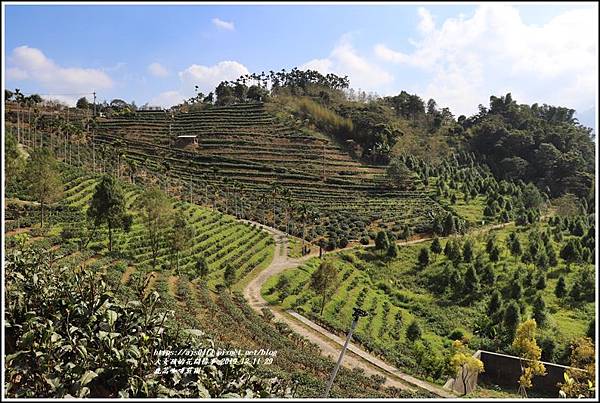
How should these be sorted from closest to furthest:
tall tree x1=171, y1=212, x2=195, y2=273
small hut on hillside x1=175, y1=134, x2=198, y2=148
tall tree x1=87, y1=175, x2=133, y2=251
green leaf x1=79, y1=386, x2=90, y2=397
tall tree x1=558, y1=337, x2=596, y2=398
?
green leaf x1=79, y1=386, x2=90, y2=397 → tall tree x1=558, y1=337, x2=596, y2=398 → tall tree x1=87, y1=175, x2=133, y2=251 → tall tree x1=171, y1=212, x2=195, y2=273 → small hut on hillside x1=175, y1=134, x2=198, y2=148

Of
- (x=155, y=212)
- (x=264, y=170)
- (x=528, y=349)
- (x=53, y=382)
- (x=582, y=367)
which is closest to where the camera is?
(x=53, y=382)

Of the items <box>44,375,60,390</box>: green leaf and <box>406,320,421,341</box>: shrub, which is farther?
<box>406,320,421,341</box>: shrub

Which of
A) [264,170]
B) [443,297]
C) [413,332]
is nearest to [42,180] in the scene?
[413,332]

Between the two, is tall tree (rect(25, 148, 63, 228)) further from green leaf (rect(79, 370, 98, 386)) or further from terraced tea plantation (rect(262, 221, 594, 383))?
green leaf (rect(79, 370, 98, 386))

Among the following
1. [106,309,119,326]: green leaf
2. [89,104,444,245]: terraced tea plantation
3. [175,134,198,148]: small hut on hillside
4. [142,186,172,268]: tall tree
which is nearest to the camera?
[106,309,119,326]: green leaf

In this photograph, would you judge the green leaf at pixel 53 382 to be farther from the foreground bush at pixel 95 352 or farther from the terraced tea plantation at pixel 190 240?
the terraced tea plantation at pixel 190 240

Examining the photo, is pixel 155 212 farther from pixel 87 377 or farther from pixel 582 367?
pixel 87 377

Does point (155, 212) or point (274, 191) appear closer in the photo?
point (155, 212)

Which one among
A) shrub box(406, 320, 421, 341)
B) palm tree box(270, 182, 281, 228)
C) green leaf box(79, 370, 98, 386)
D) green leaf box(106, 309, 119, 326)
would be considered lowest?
shrub box(406, 320, 421, 341)

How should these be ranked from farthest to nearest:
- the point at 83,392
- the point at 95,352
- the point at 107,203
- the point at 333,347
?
the point at 107,203 → the point at 333,347 → the point at 95,352 → the point at 83,392

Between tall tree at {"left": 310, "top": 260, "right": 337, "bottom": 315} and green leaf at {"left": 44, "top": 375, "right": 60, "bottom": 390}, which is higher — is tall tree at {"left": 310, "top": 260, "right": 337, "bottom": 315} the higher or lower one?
the lower one

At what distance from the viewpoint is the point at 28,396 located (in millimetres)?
3559

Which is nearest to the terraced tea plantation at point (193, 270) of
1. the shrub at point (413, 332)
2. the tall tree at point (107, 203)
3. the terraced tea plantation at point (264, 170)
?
the tall tree at point (107, 203)

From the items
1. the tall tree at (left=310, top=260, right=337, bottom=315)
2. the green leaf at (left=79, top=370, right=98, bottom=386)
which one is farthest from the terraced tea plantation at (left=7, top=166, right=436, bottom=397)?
the tall tree at (left=310, top=260, right=337, bottom=315)
